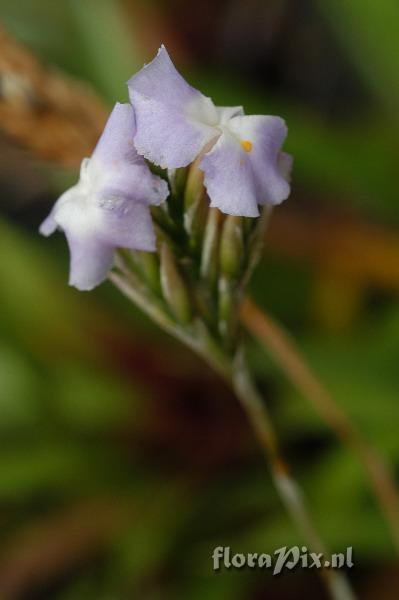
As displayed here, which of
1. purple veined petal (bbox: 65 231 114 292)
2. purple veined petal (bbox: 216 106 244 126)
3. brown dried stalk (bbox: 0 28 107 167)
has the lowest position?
purple veined petal (bbox: 65 231 114 292)

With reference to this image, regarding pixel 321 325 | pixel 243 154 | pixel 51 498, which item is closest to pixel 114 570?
pixel 51 498

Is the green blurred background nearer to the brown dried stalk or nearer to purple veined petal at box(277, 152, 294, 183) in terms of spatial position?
the brown dried stalk

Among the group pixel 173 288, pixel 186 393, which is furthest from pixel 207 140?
pixel 186 393

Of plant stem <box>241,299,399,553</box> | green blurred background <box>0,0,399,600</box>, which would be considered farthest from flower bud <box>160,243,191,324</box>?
green blurred background <box>0,0,399,600</box>

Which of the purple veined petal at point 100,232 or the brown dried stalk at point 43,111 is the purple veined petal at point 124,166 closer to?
the purple veined petal at point 100,232

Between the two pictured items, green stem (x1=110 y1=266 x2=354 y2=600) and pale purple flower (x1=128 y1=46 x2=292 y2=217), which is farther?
green stem (x1=110 y1=266 x2=354 y2=600)

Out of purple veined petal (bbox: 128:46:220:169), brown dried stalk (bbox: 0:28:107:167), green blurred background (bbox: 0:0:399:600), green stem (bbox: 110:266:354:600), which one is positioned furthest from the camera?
green blurred background (bbox: 0:0:399:600)

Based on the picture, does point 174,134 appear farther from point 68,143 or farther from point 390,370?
point 390,370
